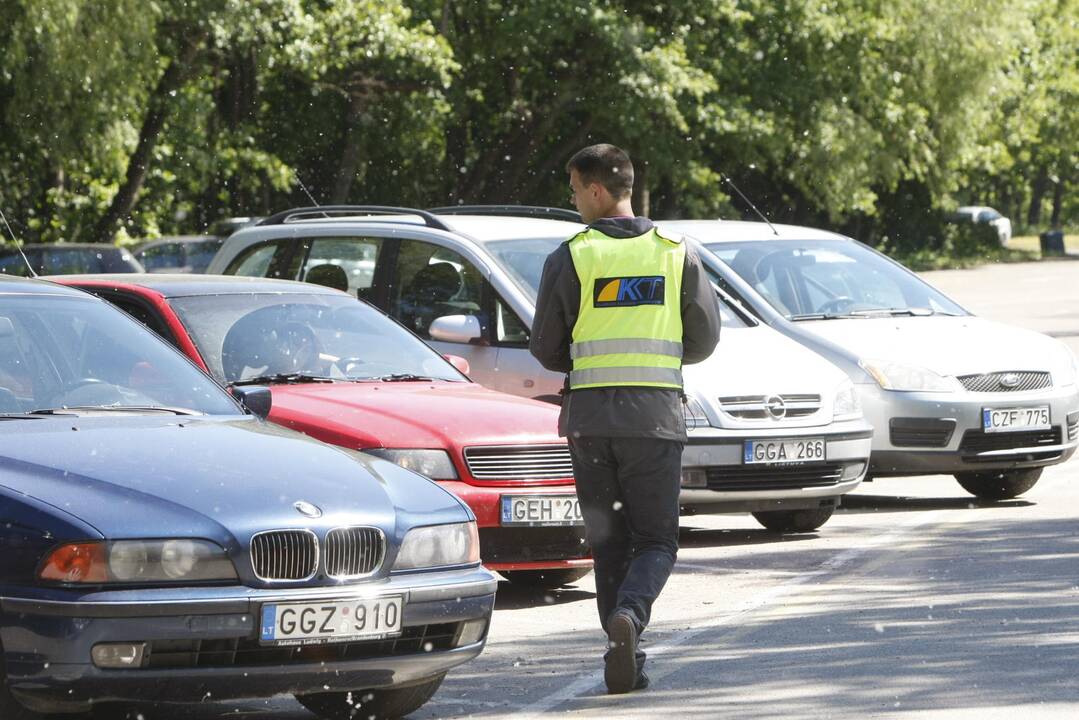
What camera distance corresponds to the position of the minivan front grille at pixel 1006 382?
37.1 feet

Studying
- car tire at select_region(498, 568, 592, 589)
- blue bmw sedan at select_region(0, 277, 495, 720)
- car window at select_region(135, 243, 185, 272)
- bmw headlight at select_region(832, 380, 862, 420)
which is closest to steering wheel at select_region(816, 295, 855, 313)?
bmw headlight at select_region(832, 380, 862, 420)

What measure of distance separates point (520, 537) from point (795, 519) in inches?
124

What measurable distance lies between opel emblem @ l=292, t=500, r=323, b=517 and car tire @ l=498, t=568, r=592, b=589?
3312mm

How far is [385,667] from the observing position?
5422mm

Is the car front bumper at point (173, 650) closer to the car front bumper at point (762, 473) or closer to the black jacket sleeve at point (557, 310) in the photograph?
the black jacket sleeve at point (557, 310)

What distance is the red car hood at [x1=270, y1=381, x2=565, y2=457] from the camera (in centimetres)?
787

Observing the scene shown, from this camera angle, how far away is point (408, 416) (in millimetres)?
8062

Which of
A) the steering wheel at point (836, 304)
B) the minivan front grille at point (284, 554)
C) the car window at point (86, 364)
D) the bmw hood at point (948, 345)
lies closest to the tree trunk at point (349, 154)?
the steering wheel at point (836, 304)

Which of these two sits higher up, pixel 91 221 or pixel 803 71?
pixel 803 71

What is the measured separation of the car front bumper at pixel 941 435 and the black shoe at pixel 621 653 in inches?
209

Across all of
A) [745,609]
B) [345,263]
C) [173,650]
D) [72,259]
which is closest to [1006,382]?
[745,609]

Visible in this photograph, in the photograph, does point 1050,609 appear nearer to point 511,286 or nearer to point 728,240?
point 511,286

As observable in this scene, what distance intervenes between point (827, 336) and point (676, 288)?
526cm

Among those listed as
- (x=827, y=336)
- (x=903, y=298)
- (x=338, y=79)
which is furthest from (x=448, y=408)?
(x=338, y=79)
